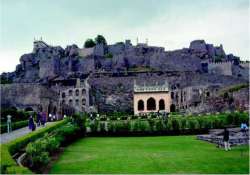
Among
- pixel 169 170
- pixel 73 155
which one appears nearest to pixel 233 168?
pixel 169 170

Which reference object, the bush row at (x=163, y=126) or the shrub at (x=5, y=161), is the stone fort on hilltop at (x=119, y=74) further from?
the shrub at (x=5, y=161)

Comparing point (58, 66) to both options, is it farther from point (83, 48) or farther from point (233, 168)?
point (233, 168)

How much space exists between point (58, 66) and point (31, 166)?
84.8m

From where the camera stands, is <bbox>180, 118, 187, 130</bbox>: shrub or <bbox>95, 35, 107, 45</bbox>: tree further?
<bbox>95, 35, 107, 45</bbox>: tree

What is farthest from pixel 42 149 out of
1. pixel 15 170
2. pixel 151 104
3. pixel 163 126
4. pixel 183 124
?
pixel 151 104

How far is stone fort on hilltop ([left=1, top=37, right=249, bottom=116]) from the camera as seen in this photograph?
72875 mm

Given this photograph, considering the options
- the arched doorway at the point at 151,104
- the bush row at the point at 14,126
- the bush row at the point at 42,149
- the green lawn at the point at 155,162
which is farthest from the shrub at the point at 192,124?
the arched doorway at the point at 151,104

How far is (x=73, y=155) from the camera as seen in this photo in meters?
18.9

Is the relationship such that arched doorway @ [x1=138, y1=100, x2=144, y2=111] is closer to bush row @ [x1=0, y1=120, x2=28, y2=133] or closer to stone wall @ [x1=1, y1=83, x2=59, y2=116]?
stone wall @ [x1=1, y1=83, x2=59, y2=116]

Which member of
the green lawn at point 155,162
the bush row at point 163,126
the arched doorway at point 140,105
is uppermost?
the arched doorway at point 140,105

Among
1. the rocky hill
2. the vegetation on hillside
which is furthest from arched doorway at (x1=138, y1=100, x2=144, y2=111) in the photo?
the vegetation on hillside

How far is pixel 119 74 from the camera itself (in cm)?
8850

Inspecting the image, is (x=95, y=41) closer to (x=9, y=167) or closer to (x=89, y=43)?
(x=89, y=43)

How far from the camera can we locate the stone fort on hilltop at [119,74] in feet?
239
